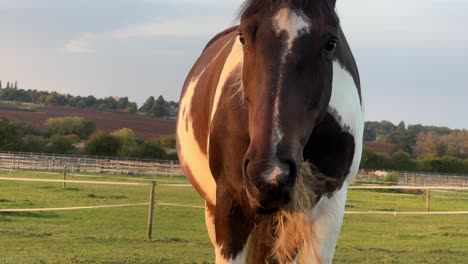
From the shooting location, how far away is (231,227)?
244cm

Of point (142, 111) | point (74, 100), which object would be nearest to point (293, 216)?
point (142, 111)

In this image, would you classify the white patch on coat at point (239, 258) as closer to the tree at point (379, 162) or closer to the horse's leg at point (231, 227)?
the horse's leg at point (231, 227)

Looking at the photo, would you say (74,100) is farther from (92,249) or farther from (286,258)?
(286,258)

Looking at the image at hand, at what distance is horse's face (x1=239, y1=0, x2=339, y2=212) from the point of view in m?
1.72

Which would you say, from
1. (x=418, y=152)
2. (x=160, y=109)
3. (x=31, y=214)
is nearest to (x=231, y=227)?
(x=31, y=214)

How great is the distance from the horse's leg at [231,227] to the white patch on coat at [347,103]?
629 mm

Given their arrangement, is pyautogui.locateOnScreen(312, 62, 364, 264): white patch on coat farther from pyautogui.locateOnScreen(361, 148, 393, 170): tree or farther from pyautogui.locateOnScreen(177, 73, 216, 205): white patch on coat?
pyautogui.locateOnScreen(361, 148, 393, 170): tree

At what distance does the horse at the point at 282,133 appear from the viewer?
1806mm

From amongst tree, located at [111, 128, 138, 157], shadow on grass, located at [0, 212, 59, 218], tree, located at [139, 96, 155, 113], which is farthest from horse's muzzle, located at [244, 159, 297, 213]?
tree, located at [139, 96, 155, 113]

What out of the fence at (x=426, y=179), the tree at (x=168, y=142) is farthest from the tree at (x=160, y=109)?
the fence at (x=426, y=179)

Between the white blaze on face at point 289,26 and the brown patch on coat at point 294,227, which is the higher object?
the white blaze on face at point 289,26

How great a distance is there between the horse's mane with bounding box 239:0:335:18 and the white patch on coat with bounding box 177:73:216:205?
1.22 metres

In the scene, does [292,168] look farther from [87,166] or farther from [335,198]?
[87,166]

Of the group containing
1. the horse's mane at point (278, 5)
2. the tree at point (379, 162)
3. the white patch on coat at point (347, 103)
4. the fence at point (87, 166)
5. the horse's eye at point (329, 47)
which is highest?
the horse's mane at point (278, 5)
